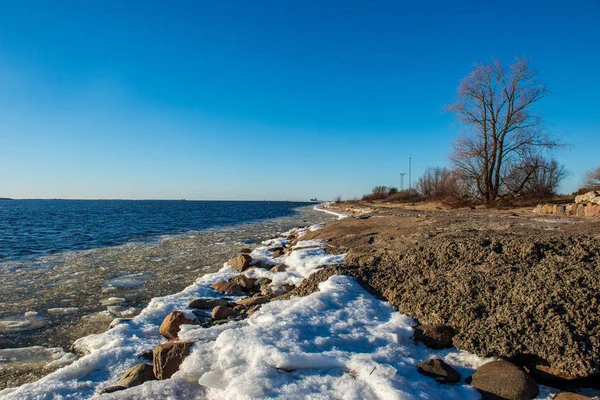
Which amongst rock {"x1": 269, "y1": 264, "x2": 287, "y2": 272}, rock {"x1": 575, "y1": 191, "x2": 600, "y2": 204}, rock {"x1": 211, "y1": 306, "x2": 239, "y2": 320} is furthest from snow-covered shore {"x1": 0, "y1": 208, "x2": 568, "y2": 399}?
rock {"x1": 575, "y1": 191, "x2": 600, "y2": 204}

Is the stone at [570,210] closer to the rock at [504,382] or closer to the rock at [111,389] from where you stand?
the rock at [504,382]

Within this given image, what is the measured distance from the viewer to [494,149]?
21.2 m

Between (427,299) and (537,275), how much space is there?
4.09 feet

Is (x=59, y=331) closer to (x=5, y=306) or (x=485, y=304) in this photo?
(x=5, y=306)

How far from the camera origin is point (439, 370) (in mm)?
2977

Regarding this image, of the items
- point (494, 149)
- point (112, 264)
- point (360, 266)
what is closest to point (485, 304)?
point (360, 266)

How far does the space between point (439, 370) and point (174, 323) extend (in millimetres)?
2963

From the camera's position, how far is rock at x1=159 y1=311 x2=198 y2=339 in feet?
13.9

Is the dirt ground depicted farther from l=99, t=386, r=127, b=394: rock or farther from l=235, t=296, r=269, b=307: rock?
l=99, t=386, r=127, b=394: rock

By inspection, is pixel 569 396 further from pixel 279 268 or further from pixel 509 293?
pixel 279 268

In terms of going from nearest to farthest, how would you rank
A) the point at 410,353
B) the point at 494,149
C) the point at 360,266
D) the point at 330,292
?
the point at 410,353 < the point at 330,292 < the point at 360,266 < the point at 494,149

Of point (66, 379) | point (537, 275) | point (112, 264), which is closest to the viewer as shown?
point (66, 379)

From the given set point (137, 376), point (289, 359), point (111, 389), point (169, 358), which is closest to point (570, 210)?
point (289, 359)

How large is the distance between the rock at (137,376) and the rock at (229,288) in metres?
3.14
